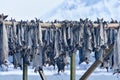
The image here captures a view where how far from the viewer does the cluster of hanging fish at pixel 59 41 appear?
30.2ft

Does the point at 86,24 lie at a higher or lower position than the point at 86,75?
higher

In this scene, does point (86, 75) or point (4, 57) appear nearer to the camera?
point (4, 57)

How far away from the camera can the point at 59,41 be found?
9.40 metres

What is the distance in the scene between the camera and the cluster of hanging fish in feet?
30.2

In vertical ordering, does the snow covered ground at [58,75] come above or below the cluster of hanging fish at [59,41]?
below

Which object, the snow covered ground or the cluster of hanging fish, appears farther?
the snow covered ground

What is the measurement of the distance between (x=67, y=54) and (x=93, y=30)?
75 centimetres

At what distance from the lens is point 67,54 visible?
31.3 ft

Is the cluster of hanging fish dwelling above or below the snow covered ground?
above

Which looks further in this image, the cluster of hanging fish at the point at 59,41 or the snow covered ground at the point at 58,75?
the snow covered ground at the point at 58,75

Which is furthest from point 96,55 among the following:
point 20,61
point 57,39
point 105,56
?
point 20,61

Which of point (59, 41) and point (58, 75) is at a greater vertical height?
point (59, 41)

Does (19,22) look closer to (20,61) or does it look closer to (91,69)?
(20,61)

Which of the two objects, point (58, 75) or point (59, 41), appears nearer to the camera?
point (59, 41)
